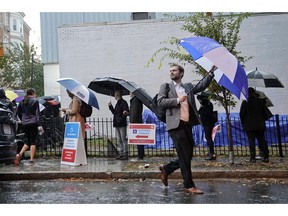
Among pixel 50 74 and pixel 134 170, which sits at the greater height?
pixel 50 74

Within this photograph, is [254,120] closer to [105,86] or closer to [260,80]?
[260,80]

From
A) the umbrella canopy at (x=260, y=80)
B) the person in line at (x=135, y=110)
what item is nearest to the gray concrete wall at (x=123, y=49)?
the umbrella canopy at (x=260, y=80)

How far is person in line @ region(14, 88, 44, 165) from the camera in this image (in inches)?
346

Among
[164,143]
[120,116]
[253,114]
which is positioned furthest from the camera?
[164,143]

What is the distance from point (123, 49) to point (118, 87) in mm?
7954

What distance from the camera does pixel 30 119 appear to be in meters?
8.80

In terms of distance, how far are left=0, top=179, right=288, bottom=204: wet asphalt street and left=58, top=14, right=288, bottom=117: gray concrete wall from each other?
10.6 metres

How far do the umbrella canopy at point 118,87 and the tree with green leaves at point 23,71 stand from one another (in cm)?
2569

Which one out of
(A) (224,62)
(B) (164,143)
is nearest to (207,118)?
(B) (164,143)

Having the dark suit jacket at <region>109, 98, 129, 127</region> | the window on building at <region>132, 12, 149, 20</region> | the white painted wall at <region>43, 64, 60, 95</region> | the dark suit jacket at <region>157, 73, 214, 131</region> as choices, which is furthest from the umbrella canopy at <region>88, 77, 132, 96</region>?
the white painted wall at <region>43, 64, 60, 95</region>

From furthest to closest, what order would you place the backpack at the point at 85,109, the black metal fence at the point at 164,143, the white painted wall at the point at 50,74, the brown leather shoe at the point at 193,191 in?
the white painted wall at the point at 50,74 < the black metal fence at the point at 164,143 < the backpack at the point at 85,109 < the brown leather shoe at the point at 193,191

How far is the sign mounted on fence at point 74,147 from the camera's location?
856 centimetres

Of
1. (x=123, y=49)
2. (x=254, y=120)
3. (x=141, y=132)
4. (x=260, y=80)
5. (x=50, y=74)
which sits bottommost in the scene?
(x=141, y=132)

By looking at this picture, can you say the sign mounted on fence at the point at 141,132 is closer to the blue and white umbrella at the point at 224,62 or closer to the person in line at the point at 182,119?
the person in line at the point at 182,119
